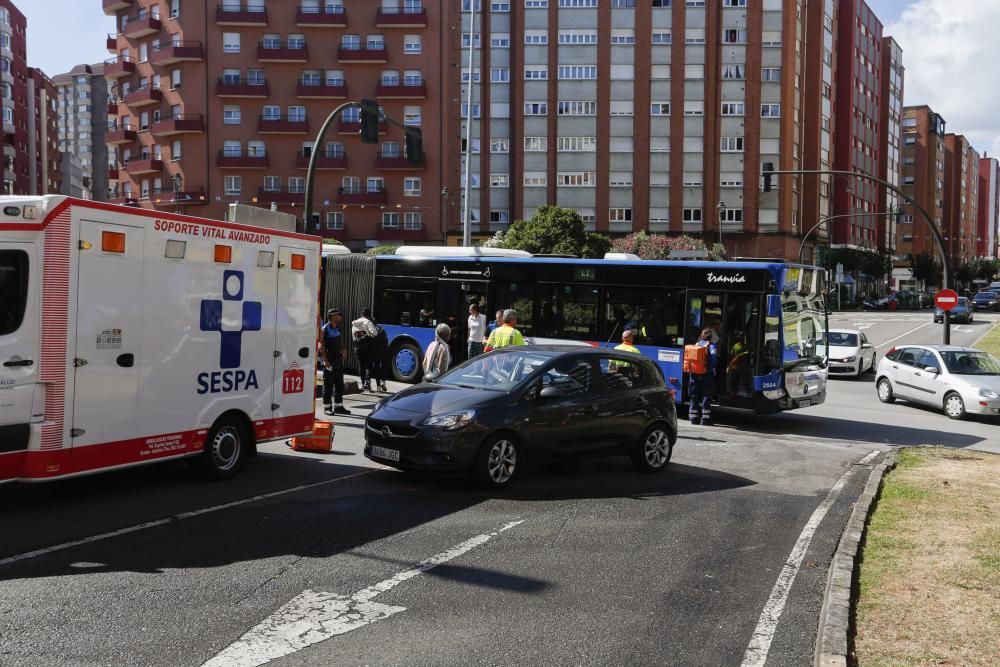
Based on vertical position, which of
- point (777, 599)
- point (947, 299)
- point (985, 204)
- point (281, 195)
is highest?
point (985, 204)

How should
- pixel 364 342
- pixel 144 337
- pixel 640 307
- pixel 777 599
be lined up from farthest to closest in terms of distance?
pixel 364 342
pixel 640 307
pixel 144 337
pixel 777 599

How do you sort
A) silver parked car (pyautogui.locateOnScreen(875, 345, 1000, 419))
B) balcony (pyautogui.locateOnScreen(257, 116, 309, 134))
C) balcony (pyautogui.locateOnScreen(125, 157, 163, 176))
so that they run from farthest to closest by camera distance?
1. balcony (pyautogui.locateOnScreen(125, 157, 163, 176))
2. balcony (pyautogui.locateOnScreen(257, 116, 309, 134))
3. silver parked car (pyautogui.locateOnScreen(875, 345, 1000, 419))

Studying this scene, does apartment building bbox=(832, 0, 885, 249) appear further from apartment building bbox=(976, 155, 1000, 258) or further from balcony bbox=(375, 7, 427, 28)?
apartment building bbox=(976, 155, 1000, 258)

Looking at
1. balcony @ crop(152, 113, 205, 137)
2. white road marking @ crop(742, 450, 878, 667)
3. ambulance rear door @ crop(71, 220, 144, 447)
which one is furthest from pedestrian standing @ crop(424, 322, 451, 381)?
balcony @ crop(152, 113, 205, 137)

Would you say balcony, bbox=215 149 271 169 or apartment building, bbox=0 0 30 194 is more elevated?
apartment building, bbox=0 0 30 194

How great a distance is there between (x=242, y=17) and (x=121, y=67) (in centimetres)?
1098

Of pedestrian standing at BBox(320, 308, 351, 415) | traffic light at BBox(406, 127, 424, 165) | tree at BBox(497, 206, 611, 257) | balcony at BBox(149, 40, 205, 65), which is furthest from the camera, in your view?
balcony at BBox(149, 40, 205, 65)

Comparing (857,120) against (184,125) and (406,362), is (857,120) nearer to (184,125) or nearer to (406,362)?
(184,125)

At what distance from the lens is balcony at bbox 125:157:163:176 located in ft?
226

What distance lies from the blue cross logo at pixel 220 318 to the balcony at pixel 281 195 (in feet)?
191

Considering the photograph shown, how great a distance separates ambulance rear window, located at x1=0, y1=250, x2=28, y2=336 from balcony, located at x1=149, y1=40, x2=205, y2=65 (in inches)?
2529

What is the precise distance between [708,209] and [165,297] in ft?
207

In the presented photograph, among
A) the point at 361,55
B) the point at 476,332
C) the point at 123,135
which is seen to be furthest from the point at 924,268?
the point at 476,332

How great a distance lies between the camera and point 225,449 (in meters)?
10.1
